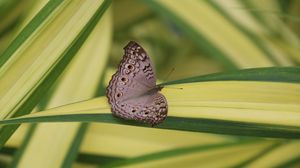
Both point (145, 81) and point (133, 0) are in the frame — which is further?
point (133, 0)

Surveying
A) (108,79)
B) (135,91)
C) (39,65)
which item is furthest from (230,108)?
(108,79)

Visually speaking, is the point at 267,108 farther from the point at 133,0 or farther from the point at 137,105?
the point at 133,0

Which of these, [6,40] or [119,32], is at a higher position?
[119,32]

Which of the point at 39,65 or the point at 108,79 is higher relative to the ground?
the point at 108,79

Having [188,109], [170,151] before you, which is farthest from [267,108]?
[170,151]

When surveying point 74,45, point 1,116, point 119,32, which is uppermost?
point 119,32

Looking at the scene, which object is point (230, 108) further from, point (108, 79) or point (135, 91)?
point (108, 79)

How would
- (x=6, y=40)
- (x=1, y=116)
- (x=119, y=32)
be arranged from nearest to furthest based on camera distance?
→ 1. (x=1, y=116)
2. (x=6, y=40)
3. (x=119, y=32)

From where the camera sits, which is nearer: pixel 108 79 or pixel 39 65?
pixel 39 65
